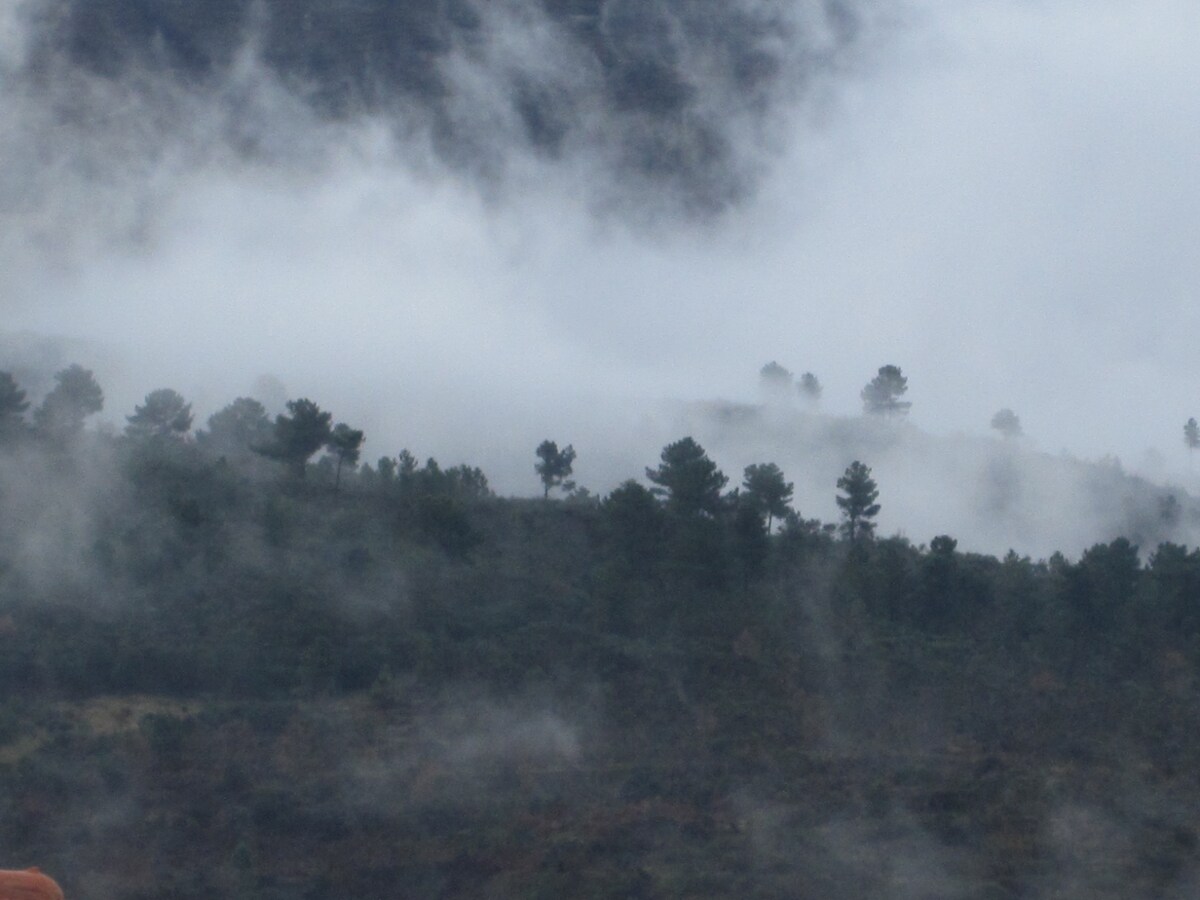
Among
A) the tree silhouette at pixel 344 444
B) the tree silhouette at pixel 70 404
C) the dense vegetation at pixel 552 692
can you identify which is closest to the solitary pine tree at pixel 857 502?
the dense vegetation at pixel 552 692

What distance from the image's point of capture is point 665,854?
60.2ft

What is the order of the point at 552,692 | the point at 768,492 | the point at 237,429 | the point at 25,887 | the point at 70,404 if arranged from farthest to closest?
the point at 237,429 < the point at 70,404 < the point at 768,492 < the point at 552,692 < the point at 25,887

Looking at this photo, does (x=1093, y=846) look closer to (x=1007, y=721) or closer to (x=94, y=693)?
(x=1007, y=721)

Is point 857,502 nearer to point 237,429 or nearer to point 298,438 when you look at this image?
point 298,438

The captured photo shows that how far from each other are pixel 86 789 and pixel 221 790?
187cm

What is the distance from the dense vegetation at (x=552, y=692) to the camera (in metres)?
18.2

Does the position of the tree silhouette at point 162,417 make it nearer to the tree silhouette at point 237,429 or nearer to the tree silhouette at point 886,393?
the tree silhouette at point 237,429

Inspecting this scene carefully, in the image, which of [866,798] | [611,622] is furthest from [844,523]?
[866,798]

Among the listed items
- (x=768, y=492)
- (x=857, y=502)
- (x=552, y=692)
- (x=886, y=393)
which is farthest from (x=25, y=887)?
(x=886, y=393)

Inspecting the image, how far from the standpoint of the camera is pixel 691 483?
3412 cm

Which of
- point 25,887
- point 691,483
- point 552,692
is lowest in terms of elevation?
point 25,887

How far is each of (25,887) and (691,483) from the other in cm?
2493

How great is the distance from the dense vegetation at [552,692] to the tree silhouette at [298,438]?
0.36ft

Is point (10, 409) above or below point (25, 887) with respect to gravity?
above
